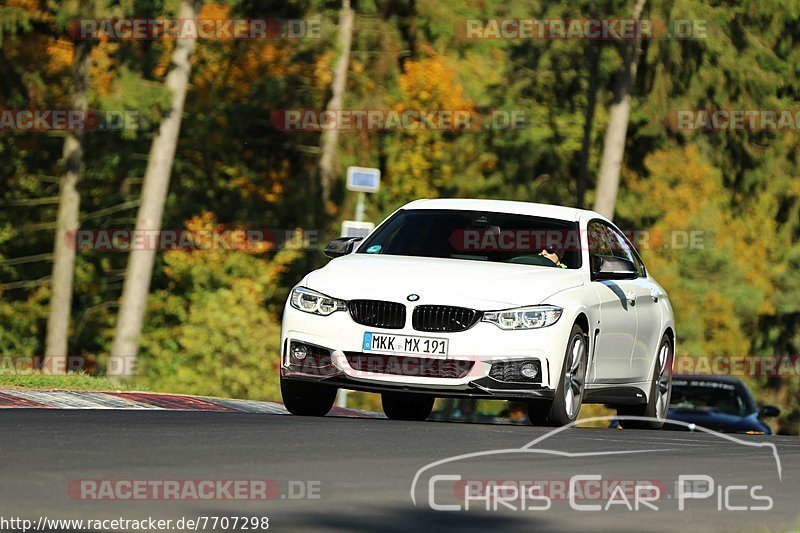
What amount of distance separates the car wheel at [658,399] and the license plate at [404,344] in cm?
342

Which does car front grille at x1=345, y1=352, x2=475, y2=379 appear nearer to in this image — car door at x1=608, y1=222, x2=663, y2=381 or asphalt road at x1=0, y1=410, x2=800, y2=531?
asphalt road at x1=0, y1=410, x2=800, y2=531

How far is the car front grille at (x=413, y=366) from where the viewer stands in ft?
43.6

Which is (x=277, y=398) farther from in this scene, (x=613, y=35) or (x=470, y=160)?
(x=470, y=160)

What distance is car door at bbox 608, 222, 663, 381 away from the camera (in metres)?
15.7

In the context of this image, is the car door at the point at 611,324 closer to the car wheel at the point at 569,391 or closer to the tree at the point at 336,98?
the car wheel at the point at 569,391

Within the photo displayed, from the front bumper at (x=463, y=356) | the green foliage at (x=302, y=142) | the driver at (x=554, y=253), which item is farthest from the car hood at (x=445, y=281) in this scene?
the green foliage at (x=302, y=142)

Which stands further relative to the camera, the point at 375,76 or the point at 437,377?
the point at 375,76

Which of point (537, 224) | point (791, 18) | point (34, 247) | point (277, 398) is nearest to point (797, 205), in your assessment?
point (791, 18)

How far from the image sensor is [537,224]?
14.9 metres

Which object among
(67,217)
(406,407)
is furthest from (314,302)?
(67,217)

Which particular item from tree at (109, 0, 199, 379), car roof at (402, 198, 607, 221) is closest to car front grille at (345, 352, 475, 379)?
car roof at (402, 198, 607, 221)

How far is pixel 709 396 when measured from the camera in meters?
24.0

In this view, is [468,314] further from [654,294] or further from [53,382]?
[53,382]

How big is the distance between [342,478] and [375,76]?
4162 centimetres
